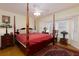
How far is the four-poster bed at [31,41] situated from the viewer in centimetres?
208

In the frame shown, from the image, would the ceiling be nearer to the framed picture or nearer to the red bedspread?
the framed picture

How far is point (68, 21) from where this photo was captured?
224cm

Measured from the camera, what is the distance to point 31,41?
212 centimetres

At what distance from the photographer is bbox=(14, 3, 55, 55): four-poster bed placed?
208 centimetres

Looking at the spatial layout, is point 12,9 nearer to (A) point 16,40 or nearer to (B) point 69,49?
(A) point 16,40

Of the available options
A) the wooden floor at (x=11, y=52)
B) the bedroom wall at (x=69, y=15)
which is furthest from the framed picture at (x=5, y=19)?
the bedroom wall at (x=69, y=15)

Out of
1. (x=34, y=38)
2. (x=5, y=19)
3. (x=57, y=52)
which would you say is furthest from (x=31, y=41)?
(x=5, y=19)

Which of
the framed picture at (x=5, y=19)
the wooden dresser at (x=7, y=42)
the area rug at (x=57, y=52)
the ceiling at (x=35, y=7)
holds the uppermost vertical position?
the ceiling at (x=35, y=7)

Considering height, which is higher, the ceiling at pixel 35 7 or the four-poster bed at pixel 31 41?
the ceiling at pixel 35 7

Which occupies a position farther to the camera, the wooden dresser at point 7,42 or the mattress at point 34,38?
the wooden dresser at point 7,42

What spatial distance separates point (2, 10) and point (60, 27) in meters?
1.35

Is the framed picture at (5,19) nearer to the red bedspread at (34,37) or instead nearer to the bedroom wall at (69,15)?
the red bedspread at (34,37)

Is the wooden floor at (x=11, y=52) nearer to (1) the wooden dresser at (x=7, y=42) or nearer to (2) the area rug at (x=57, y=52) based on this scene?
(1) the wooden dresser at (x=7, y=42)

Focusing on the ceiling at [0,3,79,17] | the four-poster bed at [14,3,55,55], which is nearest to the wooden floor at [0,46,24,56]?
the four-poster bed at [14,3,55,55]
